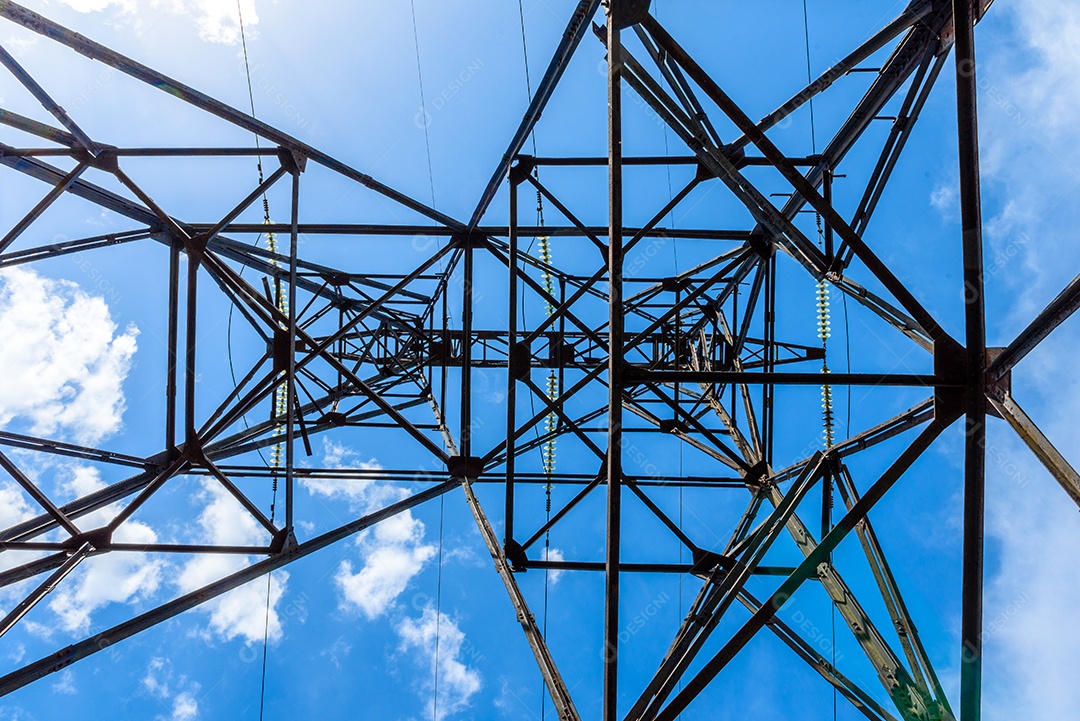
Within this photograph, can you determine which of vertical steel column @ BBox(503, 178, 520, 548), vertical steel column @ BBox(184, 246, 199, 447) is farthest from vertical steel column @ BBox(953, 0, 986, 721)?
vertical steel column @ BBox(184, 246, 199, 447)

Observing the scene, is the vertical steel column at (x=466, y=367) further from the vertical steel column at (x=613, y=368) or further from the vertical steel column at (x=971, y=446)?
the vertical steel column at (x=971, y=446)

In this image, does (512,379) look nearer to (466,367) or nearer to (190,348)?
(466,367)

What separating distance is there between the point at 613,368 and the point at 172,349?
6827mm

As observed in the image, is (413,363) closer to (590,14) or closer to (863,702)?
(590,14)

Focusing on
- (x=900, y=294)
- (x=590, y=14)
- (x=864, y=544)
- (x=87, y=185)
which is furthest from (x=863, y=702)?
(x=87, y=185)

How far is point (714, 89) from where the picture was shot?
6441mm

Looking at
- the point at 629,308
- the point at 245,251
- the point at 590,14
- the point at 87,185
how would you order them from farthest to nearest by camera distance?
the point at 629,308 < the point at 245,251 < the point at 87,185 < the point at 590,14

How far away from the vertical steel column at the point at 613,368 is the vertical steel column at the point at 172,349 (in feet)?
22.1

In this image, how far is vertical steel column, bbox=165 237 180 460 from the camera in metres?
9.88

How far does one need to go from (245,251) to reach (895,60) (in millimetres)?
10408

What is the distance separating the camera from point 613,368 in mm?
6195

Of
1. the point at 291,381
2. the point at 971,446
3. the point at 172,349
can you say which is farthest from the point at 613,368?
the point at 172,349

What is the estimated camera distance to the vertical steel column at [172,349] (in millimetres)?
9875

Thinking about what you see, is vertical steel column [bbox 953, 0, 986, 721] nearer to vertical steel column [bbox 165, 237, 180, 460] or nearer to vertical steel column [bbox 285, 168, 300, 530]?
vertical steel column [bbox 285, 168, 300, 530]
